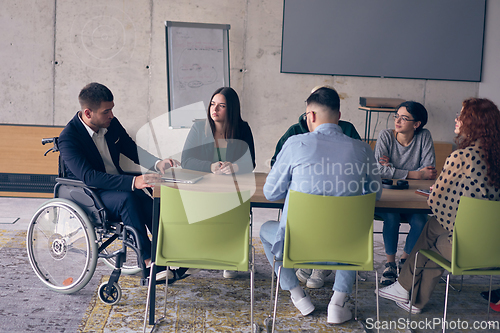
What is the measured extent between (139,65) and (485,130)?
3920 mm

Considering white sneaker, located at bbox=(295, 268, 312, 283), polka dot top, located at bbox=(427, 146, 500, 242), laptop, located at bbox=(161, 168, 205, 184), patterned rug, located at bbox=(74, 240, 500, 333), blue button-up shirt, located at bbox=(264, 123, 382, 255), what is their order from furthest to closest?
1. white sneaker, located at bbox=(295, 268, 312, 283)
2. laptop, located at bbox=(161, 168, 205, 184)
3. patterned rug, located at bbox=(74, 240, 500, 333)
4. polka dot top, located at bbox=(427, 146, 500, 242)
5. blue button-up shirt, located at bbox=(264, 123, 382, 255)

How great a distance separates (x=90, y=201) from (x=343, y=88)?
3633 millimetres

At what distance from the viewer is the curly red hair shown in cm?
219

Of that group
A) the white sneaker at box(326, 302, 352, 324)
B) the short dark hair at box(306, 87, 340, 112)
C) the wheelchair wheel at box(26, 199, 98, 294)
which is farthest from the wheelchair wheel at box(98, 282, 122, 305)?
the short dark hair at box(306, 87, 340, 112)

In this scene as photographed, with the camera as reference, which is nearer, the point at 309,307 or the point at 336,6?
the point at 309,307

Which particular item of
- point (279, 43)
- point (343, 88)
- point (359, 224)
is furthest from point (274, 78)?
point (359, 224)

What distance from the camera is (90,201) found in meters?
2.49

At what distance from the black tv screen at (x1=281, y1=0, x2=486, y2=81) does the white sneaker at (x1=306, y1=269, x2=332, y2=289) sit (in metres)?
2.88

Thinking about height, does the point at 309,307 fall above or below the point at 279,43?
below

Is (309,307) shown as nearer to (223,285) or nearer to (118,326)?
(223,285)

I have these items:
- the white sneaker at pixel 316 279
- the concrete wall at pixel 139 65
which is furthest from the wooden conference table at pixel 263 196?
the concrete wall at pixel 139 65

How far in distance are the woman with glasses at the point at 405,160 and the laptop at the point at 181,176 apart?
1.30 meters

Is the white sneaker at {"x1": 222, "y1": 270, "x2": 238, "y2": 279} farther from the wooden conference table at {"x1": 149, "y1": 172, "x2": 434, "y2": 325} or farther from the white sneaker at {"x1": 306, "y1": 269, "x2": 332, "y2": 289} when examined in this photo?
the wooden conference table at {"x1": 149, "y1": 172, "x2": 434, "y2": 325}

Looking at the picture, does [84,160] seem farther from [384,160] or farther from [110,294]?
[384,160]
